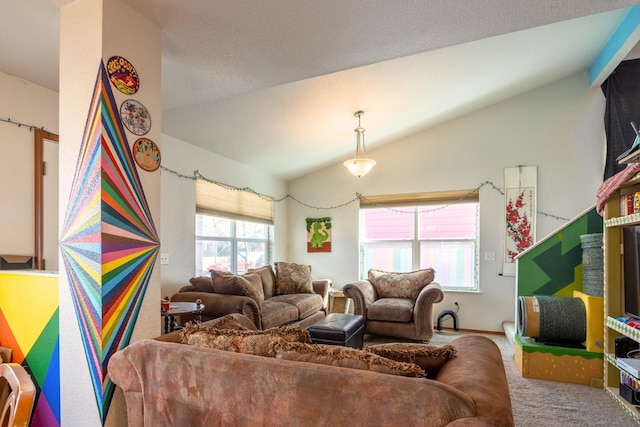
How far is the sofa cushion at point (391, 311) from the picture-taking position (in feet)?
12.9

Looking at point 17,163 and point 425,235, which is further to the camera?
point 425,235

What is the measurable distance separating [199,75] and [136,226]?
120cm

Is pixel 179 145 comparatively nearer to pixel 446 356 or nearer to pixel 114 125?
pixel 114 125

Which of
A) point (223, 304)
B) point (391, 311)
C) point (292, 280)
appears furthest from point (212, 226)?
point (391, 311)

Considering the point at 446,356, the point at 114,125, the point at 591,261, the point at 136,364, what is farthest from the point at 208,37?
the point at 591,261

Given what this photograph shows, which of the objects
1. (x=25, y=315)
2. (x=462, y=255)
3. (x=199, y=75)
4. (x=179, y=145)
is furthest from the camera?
(x=462, y=255)

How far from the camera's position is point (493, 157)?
479cm

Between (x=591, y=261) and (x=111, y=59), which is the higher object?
(x=111, y=59)

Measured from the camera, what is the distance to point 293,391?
121cm

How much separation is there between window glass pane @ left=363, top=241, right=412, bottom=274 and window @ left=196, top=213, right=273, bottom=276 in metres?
1.67

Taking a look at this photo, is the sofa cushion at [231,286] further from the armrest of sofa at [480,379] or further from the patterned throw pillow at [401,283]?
the armrest of sofa at [480,379]

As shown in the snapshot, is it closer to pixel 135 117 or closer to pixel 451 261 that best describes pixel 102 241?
pixel 135 117

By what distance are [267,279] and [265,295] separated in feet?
0.75

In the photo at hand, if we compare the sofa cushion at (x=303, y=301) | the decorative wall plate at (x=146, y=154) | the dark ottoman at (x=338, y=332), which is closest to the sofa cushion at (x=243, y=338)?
the decorative wall plate at (x=146, y=154)
